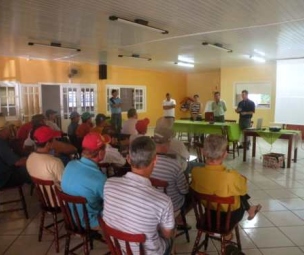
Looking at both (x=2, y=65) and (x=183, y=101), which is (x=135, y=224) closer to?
(x=2, y=65)

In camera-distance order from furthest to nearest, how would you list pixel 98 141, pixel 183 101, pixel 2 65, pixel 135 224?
pixel 183 101
pixel 2 65
pixel 98 141
pixel 135 224

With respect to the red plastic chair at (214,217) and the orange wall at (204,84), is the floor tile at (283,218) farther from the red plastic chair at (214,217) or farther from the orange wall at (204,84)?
the orange wall at (204,84)

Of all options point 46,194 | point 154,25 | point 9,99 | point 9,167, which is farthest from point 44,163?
point 9,99

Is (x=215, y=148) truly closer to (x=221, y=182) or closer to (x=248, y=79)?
(x=221, y=182)

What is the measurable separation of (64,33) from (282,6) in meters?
3.59

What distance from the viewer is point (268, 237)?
9.75 ft

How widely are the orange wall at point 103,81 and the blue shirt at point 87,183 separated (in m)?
6.75

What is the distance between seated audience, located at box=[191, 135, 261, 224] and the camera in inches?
85.3

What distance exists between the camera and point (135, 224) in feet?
5.15

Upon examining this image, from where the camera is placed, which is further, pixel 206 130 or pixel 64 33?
pixel 206 130

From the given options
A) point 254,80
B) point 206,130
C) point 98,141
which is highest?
point 254,80

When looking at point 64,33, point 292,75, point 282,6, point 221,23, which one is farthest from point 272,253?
point 292,75

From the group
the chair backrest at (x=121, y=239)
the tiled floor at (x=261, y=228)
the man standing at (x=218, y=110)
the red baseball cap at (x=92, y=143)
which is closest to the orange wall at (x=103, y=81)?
the man standing at (x=218, y=110)

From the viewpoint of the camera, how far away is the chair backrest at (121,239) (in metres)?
1.52
